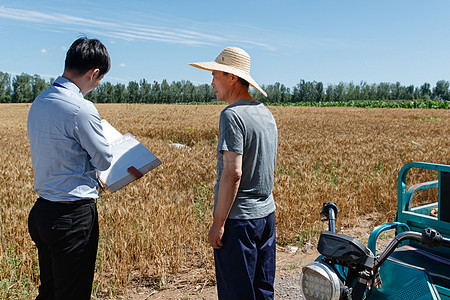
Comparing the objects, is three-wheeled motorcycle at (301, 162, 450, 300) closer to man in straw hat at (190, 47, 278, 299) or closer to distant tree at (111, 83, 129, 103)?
man in straw hat at (190, 47, 278, 299)

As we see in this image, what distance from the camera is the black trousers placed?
218cm

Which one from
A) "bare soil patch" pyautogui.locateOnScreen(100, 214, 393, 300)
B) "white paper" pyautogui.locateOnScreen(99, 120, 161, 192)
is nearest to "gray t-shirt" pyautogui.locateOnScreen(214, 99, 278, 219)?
"white paper" pyautogui.locateOnScreen(99, 120, 161, 192)

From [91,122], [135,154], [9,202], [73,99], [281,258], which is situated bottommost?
[281,258]

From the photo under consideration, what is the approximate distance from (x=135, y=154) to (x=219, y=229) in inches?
36.4

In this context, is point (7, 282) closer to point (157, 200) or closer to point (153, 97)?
point (157, 200)

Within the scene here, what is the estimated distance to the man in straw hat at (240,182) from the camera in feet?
7.13

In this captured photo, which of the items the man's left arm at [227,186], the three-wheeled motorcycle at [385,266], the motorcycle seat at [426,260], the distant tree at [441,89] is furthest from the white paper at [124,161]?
the distant tree at [441,89]

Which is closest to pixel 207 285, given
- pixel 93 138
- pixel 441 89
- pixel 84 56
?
pixel 93 138

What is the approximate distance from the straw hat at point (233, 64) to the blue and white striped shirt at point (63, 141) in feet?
2.60

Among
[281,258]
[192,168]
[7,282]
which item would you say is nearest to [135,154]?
[7,282]

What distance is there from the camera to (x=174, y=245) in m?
4.31

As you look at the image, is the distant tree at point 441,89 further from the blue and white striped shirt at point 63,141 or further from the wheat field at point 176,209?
the blue and white striped shirt at point 63,141

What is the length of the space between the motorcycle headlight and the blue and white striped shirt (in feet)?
4.52

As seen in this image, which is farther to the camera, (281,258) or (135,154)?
(281,258)
